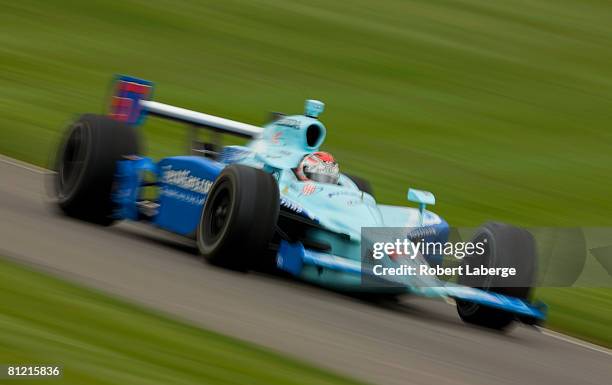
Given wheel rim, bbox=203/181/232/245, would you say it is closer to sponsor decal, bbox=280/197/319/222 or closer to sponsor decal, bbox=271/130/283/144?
sponsor decal, bbox=280/197/319/222

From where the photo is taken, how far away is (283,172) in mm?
10219

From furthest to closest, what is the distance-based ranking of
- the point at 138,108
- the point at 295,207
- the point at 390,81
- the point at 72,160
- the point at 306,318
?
the point at 390,81 → the point at 138,108 → the point at 72,160 → the point at 295,207 → the point at 306,318

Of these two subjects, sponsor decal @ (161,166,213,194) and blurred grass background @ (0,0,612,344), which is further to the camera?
blurred grass background @ (0,0,612,344)

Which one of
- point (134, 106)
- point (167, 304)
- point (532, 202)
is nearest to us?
point (167, 304)

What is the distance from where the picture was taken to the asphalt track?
7387mm

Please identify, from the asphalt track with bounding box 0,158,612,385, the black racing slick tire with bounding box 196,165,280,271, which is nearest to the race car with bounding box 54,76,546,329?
the black racing slick tire with bounding box 196,165,280,271

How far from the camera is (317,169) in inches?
401

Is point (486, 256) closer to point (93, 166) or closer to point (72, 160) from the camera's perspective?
point (93, 166)

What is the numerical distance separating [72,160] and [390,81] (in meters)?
10.6

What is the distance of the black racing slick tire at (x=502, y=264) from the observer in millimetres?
9531

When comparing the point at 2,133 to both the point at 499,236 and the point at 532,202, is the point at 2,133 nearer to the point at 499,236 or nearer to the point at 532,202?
the point at 532,202

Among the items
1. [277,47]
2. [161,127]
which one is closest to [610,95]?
[277,47]

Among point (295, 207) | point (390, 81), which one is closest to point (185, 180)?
point (295, 207)

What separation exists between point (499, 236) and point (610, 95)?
13.5m
